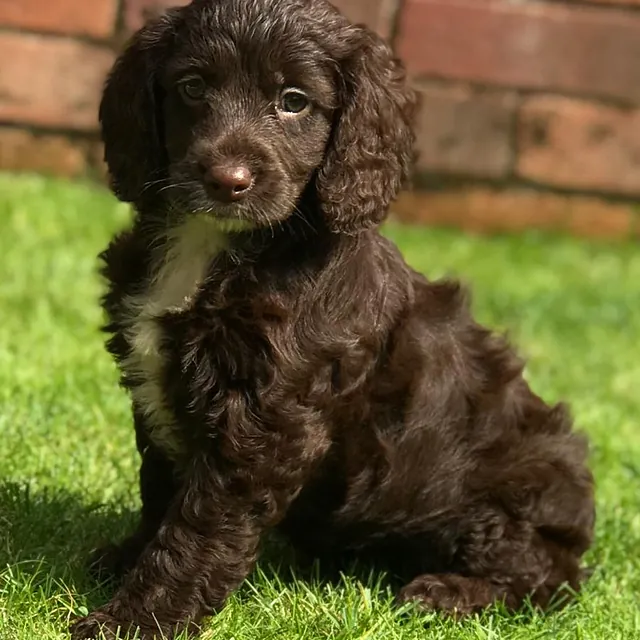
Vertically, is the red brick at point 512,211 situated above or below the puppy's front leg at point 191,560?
below

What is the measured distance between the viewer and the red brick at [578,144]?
924cm

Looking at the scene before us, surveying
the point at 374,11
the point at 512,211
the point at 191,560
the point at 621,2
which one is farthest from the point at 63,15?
the point at 191,560

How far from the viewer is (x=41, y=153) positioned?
914 cm

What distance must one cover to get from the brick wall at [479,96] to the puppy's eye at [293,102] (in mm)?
5761

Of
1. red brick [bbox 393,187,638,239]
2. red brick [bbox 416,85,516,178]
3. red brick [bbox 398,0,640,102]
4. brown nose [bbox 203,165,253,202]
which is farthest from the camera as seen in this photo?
red brick [bbox 393,187,638,239]

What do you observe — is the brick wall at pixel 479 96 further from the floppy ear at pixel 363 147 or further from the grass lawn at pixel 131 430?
the floppy ear at pixel 363 147

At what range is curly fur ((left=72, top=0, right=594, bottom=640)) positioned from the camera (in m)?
3.20

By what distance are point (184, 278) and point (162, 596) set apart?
0.90m

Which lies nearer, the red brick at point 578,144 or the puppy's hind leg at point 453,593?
the puppy's hind leg at point 453,593

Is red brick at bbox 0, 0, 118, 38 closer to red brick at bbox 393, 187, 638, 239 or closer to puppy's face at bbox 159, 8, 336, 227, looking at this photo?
red brick at bbox 393, 187, 638, 239

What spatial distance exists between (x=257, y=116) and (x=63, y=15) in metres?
6.02

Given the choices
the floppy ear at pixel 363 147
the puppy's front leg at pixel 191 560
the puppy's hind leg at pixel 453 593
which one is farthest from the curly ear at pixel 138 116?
the puppy's hind leg at pixel 453 593

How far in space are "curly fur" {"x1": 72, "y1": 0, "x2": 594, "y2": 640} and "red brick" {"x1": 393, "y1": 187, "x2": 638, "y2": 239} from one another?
580 centimetres

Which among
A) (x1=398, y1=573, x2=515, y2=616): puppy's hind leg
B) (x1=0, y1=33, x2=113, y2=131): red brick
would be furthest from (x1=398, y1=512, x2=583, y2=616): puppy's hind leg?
(x1=0, y1=33, x2=113, y2=131): red brick
